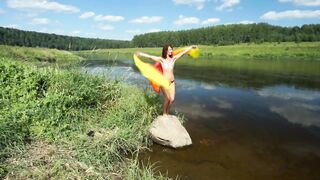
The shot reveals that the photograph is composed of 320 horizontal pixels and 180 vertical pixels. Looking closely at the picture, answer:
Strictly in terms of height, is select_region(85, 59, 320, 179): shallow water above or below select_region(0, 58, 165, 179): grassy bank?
below

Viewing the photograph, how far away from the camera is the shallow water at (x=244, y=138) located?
27.0 ft

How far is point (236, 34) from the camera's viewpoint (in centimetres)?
13462

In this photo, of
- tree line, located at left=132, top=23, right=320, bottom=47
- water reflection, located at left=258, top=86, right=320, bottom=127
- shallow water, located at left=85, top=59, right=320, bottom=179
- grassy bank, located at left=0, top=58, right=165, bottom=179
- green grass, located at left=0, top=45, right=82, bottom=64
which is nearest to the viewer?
grassy bank, located at left=0, top=58, right=165, bottom=179

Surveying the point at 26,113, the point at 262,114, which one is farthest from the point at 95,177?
the point at 262,114

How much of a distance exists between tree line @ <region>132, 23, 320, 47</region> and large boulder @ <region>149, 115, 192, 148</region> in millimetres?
105129

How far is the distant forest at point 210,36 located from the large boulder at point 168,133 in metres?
98.5

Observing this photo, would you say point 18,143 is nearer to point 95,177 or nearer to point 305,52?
point 95,177

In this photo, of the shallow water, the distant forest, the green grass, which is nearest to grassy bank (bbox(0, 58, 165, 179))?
the shallow water

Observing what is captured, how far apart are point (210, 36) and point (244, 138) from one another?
437 ft

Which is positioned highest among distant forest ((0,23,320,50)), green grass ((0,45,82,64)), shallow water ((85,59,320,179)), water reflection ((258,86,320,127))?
distant forest ((0,23,320,50))

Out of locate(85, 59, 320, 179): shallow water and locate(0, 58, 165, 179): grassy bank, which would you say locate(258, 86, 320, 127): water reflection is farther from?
locate(0, 58, 165, 179): grassy bank

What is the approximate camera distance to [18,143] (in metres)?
7.91

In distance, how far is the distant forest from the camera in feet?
371

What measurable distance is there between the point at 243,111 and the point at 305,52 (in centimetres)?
6655
